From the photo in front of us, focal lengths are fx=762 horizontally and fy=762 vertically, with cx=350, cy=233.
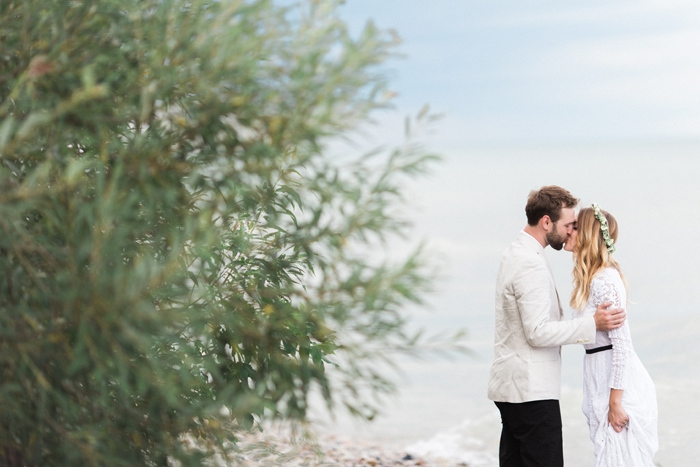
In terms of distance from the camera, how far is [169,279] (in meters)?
2.82

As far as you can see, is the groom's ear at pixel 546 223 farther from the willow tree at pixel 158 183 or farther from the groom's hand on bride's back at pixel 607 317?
the willow tree at pixel 158 183

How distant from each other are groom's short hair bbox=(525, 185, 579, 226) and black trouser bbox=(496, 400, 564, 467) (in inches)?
44.0

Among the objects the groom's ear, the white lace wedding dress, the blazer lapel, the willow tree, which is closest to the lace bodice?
the white lace wedding dress

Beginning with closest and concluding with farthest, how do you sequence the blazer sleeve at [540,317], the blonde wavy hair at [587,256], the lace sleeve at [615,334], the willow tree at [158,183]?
the willow tree at [158,183]
the blazer sleeve at [540,317]
the lace sleeve at [615,334]
the blonde wavy hair at [587,256]

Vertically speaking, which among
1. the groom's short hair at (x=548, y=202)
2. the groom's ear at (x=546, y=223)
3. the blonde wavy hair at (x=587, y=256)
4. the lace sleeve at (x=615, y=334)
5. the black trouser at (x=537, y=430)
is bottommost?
the black trouser at (x=537, y=430)

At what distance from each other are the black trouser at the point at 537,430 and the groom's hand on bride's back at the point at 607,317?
0.55 m

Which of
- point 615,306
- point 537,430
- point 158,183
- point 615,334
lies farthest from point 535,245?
point 158,183

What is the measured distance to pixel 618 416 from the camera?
4590 mm

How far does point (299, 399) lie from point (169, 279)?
1.01 meters

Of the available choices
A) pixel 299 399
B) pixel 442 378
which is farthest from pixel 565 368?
pixel 299 399

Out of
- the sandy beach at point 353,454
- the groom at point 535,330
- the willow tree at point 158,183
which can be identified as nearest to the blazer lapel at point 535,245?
the groom at point 535,330

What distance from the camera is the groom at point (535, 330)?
445 cm

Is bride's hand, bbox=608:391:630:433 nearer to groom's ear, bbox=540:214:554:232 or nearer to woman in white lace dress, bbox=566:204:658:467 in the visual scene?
woman in white lace dress, bbox=566:204:658:467

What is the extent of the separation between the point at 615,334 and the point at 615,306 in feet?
0.57
